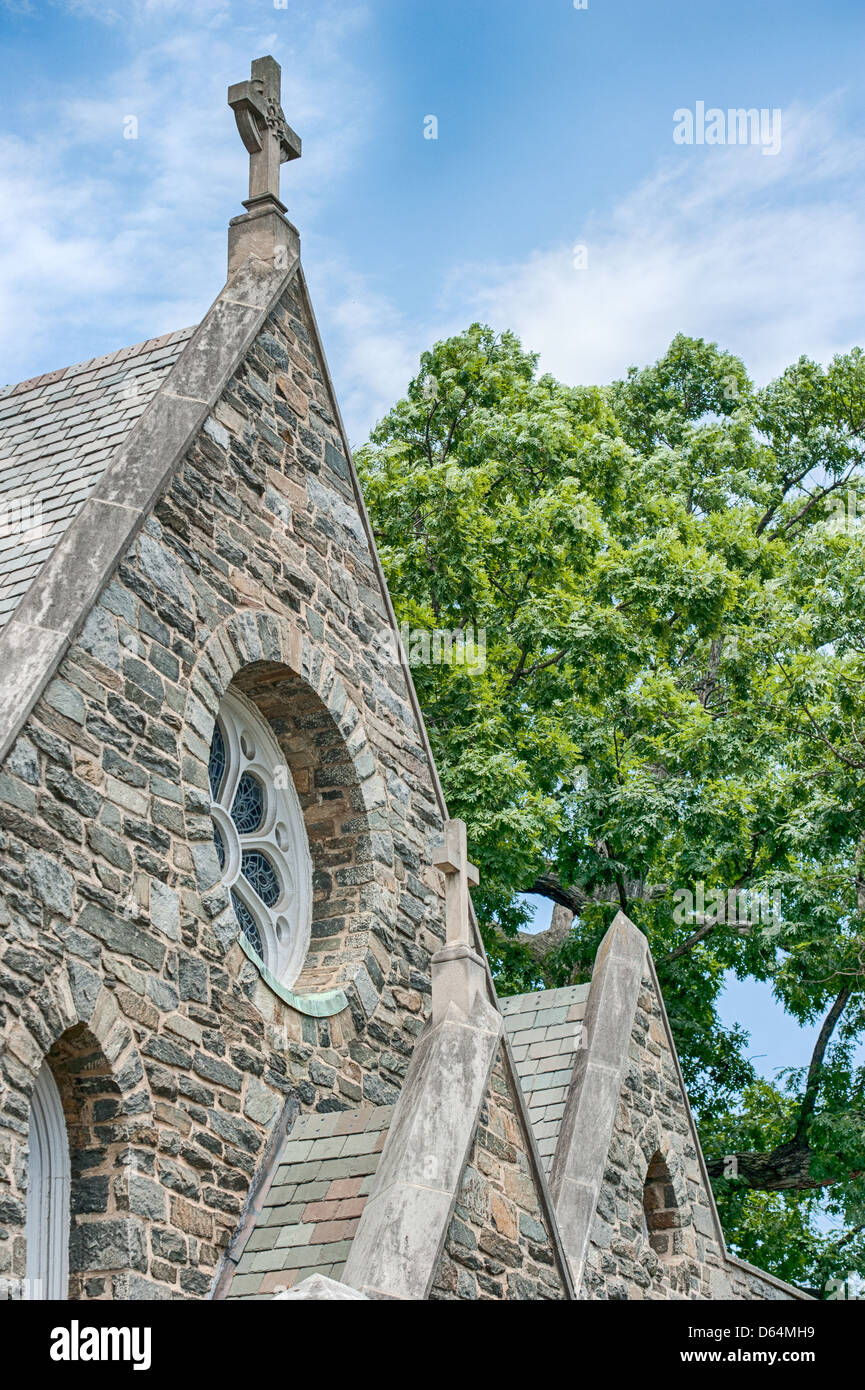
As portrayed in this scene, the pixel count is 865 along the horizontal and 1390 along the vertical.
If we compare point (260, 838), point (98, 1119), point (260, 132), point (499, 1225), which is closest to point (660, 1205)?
point (260, 838)

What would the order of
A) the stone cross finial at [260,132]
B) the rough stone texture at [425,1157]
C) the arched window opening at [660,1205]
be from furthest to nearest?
the arched window opening at [660,1205] → the stone cross finial at [260,132] → the rough stone texture at [425,1157]

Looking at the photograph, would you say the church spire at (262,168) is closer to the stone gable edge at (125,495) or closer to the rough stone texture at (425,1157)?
the stone gable edge at (125,495)

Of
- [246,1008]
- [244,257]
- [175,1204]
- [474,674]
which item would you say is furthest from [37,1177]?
[474,674]

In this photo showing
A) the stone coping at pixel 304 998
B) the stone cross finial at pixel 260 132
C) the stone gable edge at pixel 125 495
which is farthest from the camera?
the stone cross finial at pixel 260 132

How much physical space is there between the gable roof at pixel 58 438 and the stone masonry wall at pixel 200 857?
52 cm

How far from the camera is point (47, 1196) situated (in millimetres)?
7953

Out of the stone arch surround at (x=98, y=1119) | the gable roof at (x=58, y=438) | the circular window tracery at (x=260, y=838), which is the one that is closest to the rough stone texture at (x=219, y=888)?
the stone arch surround at (x=98, y=1119)

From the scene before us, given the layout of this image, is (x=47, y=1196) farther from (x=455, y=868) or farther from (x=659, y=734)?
(x=659, y=734)

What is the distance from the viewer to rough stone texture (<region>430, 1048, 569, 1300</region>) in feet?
26.1

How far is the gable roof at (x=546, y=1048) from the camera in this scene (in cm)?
1206

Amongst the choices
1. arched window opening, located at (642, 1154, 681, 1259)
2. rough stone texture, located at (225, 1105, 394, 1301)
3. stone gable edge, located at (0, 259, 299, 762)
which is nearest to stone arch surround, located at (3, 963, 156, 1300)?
rough stone texture, located at (225, 1105, 394, 1301)

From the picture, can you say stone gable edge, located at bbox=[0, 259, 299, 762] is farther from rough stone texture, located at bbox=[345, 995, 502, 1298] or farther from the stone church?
rough stone texture, located at bbox=[345, 995, 502, 1298]

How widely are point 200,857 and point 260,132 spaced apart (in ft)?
19.4

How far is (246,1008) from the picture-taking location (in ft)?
30.1
